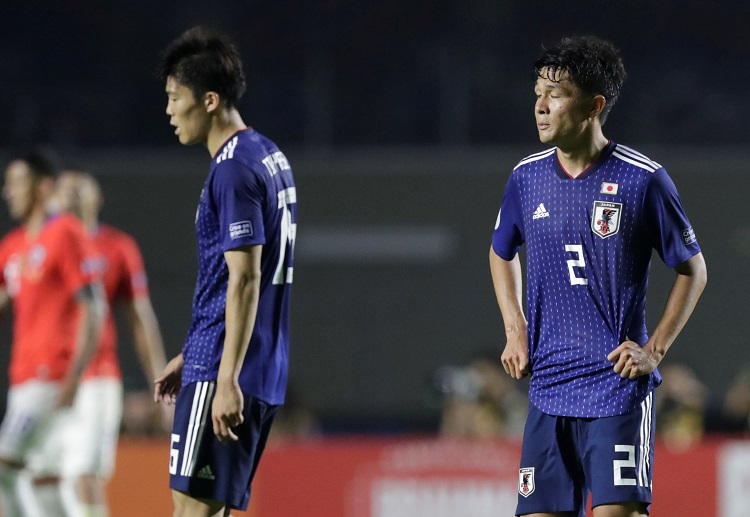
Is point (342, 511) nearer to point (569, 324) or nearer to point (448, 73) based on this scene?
point (569, 324)

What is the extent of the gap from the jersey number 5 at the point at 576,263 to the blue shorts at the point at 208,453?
1130 mm

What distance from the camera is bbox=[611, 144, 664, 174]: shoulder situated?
3.85m

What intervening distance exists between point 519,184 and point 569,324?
1.70 feet

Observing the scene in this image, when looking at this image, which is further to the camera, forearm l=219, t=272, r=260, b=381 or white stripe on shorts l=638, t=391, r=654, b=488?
forearm l=219, t=272, r=260, b=381

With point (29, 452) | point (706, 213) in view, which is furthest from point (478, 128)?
point (29, 452)

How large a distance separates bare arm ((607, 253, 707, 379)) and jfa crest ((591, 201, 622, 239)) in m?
0.25

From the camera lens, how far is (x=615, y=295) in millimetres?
3850

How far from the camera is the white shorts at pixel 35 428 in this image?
5.91 meters

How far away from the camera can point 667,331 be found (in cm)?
379

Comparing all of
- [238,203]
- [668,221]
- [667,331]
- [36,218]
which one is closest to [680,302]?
[667,331]

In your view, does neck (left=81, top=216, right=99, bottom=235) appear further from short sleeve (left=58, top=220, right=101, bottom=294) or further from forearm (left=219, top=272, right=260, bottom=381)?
forearm (left=219, top=272, right=260, bottom=381)

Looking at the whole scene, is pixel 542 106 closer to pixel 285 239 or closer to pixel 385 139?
pixel 285 239

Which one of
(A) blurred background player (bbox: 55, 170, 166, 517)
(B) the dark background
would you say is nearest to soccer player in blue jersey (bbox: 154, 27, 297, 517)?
(A) blurred background player (bbox: 55, 170, 166, 517)

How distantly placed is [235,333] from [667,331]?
1.38 m
